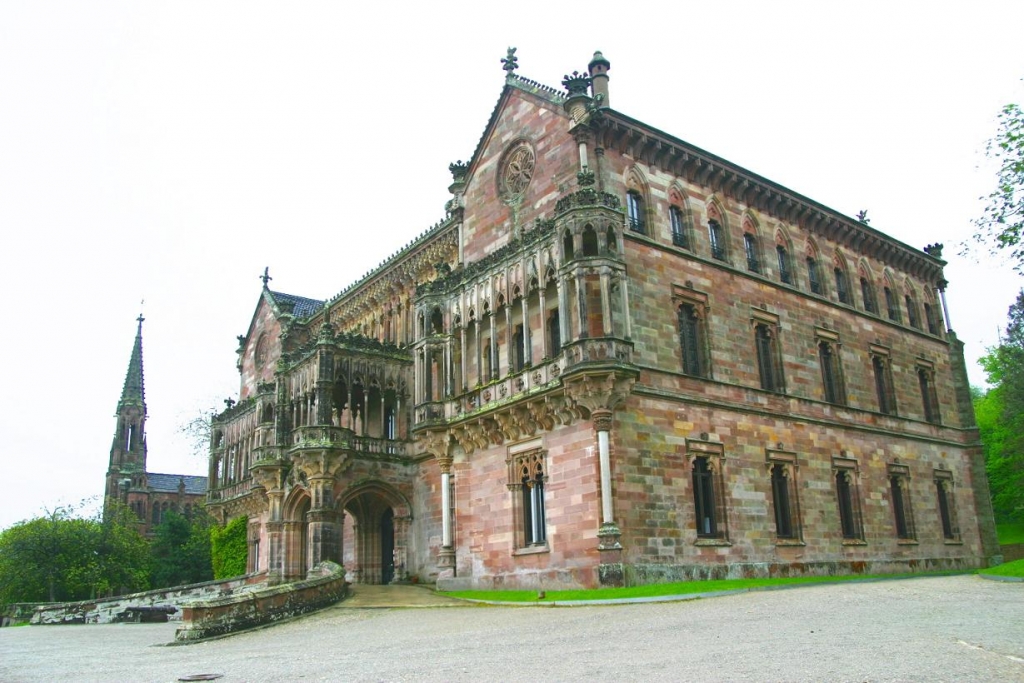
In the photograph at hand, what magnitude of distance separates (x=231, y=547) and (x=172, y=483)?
182 feet

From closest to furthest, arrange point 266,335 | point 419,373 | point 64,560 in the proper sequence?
point 419,373
point 266,335
point 64,560

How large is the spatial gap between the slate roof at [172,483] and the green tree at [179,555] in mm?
30349

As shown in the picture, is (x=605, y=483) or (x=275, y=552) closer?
(x=605, y=483)

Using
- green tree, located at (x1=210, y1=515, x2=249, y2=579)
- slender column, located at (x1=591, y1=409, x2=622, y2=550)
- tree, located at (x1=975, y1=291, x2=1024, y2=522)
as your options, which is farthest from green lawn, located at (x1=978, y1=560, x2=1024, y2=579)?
green tree, located at (x1=210, y1=515, x2=249, y2=579)

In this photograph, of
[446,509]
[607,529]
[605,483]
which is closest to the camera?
[607,529]

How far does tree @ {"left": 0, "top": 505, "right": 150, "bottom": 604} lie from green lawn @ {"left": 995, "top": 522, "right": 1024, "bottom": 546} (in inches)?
2325

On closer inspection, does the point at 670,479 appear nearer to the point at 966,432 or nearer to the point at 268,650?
the point at 268,650

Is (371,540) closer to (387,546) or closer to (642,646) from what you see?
(387,546)

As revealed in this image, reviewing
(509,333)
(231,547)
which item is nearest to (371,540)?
(509,333)

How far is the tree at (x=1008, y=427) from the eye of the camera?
55.1m

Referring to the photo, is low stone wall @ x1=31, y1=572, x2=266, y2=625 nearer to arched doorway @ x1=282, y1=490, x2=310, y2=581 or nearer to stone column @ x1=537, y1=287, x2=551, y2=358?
arched doorway @ x1=282, y1=490, x2=310, y2=581

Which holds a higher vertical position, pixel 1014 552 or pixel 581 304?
pixel 581 304

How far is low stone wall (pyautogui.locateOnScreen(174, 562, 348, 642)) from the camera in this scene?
20656 mm

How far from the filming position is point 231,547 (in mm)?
48281
